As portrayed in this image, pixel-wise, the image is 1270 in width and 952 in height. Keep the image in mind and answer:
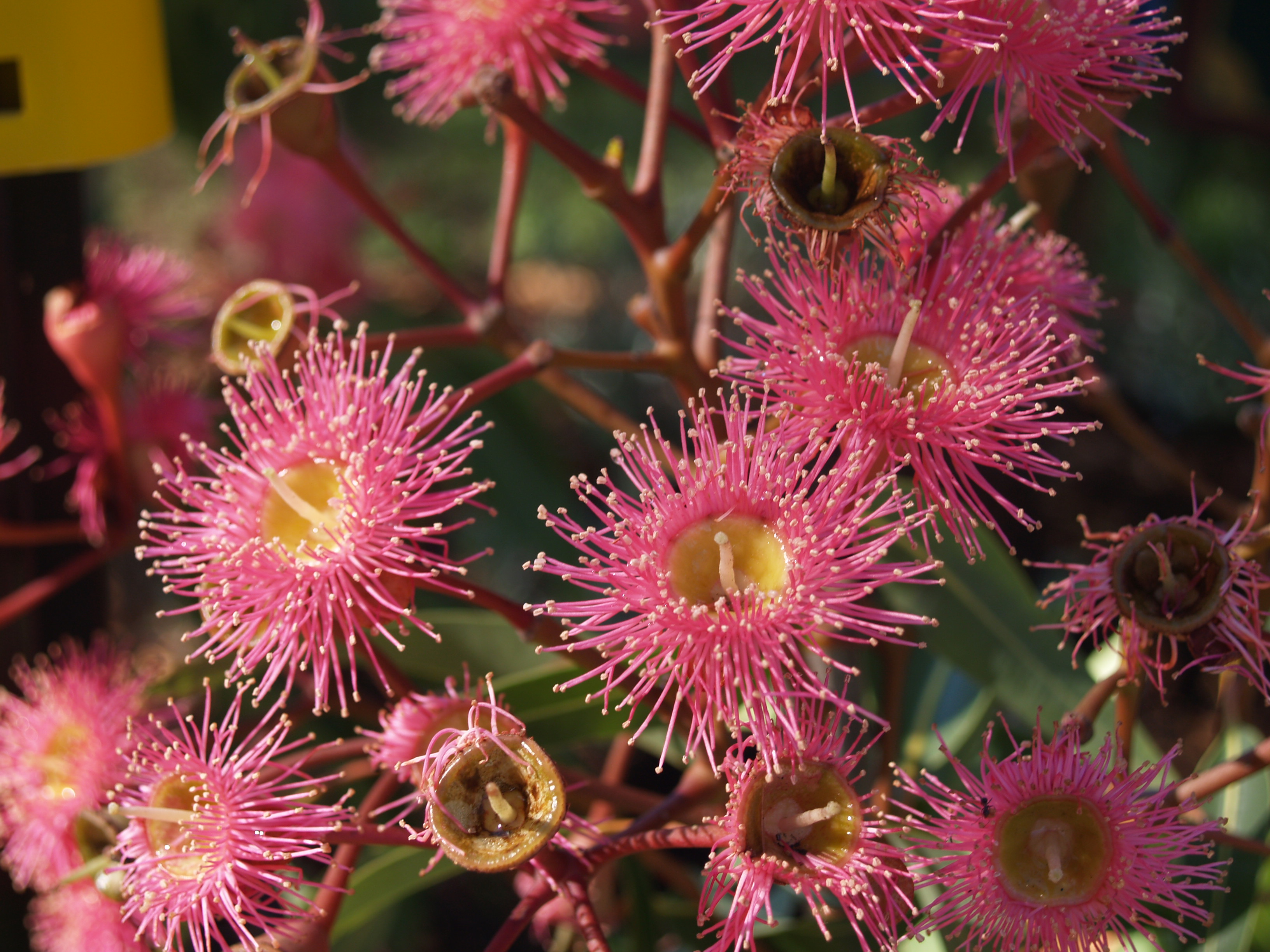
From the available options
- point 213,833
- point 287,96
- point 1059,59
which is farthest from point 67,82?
point 1059,59

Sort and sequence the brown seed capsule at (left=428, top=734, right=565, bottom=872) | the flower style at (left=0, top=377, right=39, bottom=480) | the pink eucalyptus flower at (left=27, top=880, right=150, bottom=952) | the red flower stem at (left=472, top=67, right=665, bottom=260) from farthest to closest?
the flower style at (left=0, top=377, right=39, bottom=480)
the pink eucalyptus flower at (left=27, top=880, right=150, bottom=952)
the red flower stem at (left=472, top=67, right=665, bottom=260)
the brown seed capsule at (left=428, top=734, right=565, bottom=872)

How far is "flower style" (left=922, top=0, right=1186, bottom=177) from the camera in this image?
0.49 m

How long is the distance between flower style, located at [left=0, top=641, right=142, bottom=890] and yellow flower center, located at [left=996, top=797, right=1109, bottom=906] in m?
0.50

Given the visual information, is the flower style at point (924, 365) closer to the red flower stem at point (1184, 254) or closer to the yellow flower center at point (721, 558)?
the yellow flower center at point (721, 558)

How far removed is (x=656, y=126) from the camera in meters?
0.59

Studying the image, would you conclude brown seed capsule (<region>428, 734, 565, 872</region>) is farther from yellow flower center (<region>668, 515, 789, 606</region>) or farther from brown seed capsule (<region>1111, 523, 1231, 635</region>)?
brown seed capsule (<region>1111, 523, 1231, 635</region>)

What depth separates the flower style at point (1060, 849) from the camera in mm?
481

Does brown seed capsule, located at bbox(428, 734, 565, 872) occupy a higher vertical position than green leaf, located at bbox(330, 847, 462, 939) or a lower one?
higher

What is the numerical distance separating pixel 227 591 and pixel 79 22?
440 millimetres

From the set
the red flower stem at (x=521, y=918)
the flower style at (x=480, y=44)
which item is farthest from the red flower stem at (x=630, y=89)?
the red flower stem at (x=521, y=918)

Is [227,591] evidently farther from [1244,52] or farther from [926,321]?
[1244,52]

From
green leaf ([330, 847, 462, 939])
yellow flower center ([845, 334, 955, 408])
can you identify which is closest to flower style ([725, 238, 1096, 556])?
yellow flower center ([845, 334, 955, 408])

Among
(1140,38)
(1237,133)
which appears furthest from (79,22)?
(1237,133)

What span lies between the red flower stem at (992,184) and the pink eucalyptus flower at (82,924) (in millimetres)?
593
